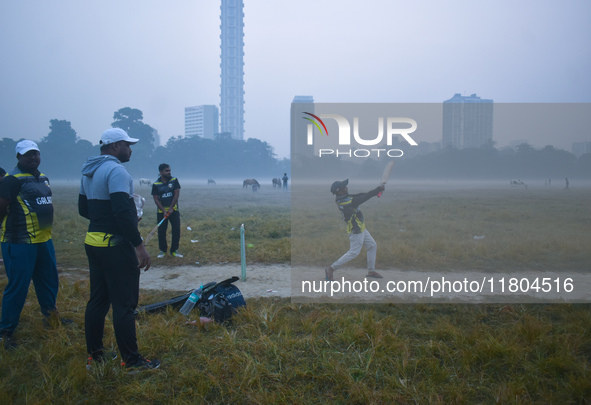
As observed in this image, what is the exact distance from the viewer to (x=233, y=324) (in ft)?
15.3

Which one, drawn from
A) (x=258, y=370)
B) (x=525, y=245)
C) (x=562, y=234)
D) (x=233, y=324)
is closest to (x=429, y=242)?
(x=525, y=245)

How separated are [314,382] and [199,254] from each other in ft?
19.4

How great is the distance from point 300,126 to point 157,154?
175 ft

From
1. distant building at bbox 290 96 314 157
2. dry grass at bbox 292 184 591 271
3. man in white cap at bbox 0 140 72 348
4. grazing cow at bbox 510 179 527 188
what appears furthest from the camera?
grazing cow at bbox 510 179 527 188

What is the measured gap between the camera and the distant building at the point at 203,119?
123m

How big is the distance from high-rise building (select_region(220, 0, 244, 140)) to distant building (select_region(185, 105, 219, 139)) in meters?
11.1

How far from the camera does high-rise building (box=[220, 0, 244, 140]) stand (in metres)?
111

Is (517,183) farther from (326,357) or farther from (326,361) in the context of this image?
(326,361)

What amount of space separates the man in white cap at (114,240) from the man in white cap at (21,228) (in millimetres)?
1242

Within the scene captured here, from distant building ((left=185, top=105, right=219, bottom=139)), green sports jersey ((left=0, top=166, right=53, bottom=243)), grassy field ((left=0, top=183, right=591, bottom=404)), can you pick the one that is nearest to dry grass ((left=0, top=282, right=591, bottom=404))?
grassy field ((left=0, top=183, right=591, bottom=404))

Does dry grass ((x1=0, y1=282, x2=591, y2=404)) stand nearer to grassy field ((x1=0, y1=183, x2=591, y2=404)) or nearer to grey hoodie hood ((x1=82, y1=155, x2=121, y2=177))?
grassy field ((x1=0, y1=183, x2=591, y2=404))

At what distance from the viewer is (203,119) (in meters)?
124

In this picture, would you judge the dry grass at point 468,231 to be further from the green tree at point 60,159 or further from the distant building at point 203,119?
the distant building at point 203,119

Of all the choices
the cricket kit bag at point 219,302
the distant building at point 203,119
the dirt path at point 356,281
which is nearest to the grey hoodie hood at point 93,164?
the cricket kit bag at point 219,302
